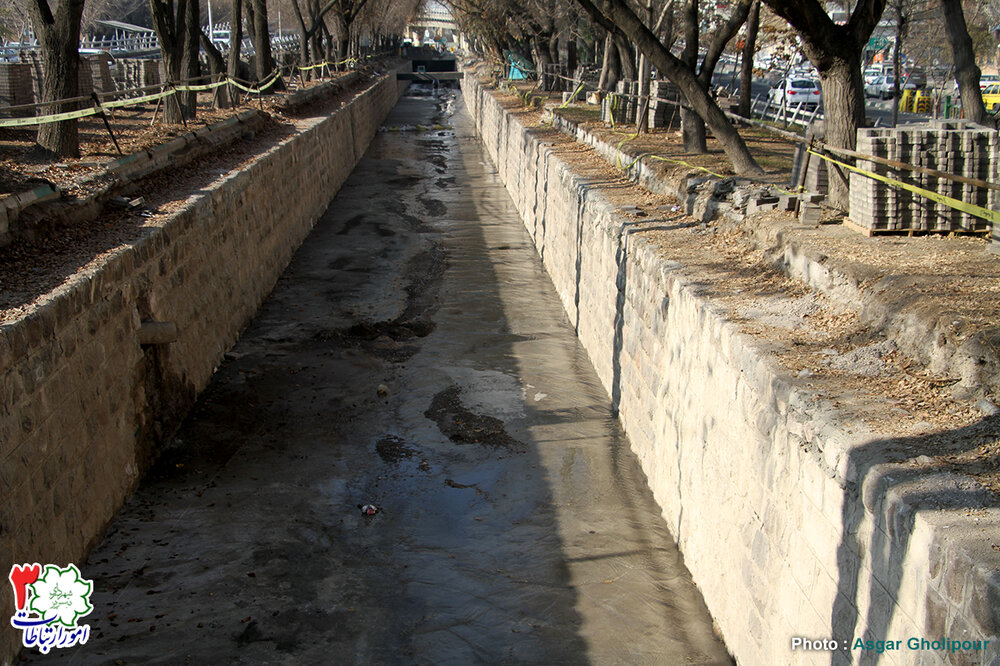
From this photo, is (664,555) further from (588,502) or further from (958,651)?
(958,651)

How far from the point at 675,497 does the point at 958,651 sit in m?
4.05

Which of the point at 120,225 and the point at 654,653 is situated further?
the point at 120,225

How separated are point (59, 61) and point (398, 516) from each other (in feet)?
27.1

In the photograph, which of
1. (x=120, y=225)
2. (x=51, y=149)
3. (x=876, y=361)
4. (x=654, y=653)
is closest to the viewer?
(x=876, y=361)

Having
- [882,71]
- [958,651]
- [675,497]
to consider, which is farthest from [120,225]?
[882,71]

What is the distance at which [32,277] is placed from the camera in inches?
281

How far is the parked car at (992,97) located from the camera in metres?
29.1

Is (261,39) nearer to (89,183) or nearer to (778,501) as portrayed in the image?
(89,183)

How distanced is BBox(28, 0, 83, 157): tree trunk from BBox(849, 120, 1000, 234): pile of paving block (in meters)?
10.0

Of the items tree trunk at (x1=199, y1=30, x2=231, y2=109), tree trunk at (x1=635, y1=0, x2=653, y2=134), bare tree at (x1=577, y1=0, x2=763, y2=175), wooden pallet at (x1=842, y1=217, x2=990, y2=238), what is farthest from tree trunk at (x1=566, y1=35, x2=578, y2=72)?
wooden pallet at (x1=842, y1=217, x2=990, y2=238)

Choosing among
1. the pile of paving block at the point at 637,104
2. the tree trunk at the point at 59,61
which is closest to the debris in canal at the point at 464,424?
the tree trunk at the point at 59,61

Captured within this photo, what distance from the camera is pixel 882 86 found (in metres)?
38.8

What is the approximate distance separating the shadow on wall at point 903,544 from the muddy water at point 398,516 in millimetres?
1987

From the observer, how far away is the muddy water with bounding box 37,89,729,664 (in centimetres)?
605
